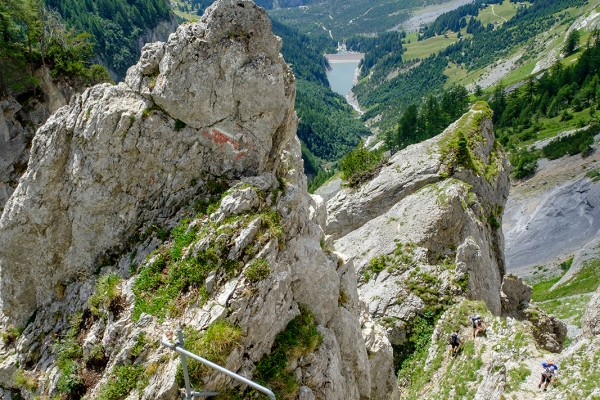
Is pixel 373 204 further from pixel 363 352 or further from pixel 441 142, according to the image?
pixel 363 352

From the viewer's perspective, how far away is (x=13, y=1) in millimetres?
43688

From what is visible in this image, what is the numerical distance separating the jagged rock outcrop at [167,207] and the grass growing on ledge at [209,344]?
2.27m

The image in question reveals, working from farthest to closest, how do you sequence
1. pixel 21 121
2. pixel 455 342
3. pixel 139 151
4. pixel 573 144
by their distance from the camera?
1. pixel 573 144
2. pixel 21 121
3. pixel 455 342
4. pixel 139 151

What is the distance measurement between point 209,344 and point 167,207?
731 cm

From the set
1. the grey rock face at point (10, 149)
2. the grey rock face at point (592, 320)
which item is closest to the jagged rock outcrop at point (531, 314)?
the grey rock face at point (592, 320)

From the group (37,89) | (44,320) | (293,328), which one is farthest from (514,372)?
(37,89)

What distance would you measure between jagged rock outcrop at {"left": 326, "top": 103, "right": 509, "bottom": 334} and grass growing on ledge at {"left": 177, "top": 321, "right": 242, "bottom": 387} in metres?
22.1

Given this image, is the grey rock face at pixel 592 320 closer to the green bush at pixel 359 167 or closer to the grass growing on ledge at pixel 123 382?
the grass growing on ledge at pixel 123 382

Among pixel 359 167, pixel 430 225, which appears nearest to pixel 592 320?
pixel 430 225

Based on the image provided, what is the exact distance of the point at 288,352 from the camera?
56.5 ft

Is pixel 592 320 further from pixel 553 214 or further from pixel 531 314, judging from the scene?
pixel 553 214

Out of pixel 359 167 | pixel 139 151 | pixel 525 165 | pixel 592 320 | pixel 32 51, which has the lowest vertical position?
pixel 525 165

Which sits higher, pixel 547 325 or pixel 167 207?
pixel 167 207

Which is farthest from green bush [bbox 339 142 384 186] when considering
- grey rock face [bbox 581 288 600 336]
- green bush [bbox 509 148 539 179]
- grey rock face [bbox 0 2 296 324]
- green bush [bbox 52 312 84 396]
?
green bush [bbox 509 148 539 179]
